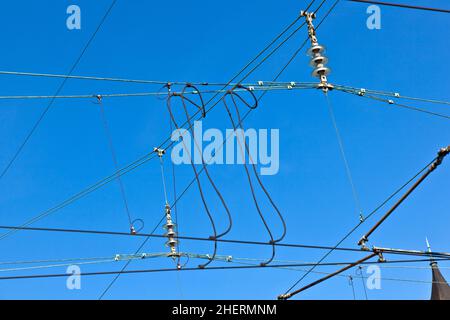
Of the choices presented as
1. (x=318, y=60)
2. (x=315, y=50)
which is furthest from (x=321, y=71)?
(x=315, y=50)

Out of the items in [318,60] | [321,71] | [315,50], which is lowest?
[321,71]

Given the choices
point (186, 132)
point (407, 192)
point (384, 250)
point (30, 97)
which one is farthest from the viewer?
point (186, 132)

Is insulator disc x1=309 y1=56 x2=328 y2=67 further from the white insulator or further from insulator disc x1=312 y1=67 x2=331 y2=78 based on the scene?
insulator disc x1=312 y1=67 x2=331 y2=78

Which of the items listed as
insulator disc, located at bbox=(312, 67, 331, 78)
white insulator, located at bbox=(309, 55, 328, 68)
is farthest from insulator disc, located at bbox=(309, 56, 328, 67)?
insulator disc, located at bbox=(312, 67, 331, 78)

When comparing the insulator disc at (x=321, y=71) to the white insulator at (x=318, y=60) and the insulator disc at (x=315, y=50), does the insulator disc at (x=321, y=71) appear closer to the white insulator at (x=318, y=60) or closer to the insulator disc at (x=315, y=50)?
the white insulator at (x=318, y=60)

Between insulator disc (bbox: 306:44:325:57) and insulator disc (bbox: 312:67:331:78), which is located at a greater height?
insulator disc (bbox: 306:44:325:57)

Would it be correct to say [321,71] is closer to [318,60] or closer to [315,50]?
[318,60]

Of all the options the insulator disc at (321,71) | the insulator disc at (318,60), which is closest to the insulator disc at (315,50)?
the insulator disc at (318,60)

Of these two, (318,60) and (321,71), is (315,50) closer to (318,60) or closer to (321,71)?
(318,60)

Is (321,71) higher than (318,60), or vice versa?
(318,60)
